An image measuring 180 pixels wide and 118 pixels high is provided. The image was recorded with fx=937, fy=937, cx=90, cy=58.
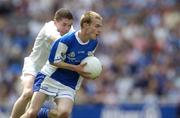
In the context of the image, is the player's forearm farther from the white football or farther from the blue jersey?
the white football

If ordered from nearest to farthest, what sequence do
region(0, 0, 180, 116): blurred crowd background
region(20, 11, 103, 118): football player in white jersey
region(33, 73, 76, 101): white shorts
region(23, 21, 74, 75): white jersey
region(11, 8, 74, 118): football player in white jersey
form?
region(20, 11, 103, 118): football player in white jersey < region(33, 73, 76, 101): white shorts < region(11, 8, 74, 118): football player in white jersey < region(23, 21, 74, 75): white jersey < region(0, 0, 180, 116): blurred crowd background

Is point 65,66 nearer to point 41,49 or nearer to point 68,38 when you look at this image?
point 68,38

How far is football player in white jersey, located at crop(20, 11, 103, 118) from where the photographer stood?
13.6 meters

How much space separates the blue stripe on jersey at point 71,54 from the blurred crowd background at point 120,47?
301 inches

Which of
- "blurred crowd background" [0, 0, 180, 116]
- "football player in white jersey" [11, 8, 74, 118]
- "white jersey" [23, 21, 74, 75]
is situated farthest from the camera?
"blurred crowd background" [0, 0, 180, 116]

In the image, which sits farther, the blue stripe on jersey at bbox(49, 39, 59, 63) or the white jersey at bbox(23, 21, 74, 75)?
the white jersey at bbox(23, 21, 74, 75)

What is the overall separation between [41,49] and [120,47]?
30.4ft

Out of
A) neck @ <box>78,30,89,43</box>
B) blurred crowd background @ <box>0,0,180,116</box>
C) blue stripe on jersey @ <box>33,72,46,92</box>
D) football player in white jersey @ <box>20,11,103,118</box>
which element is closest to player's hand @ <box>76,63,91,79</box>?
football player in white jersey @ <box>20,11,103,118</box>

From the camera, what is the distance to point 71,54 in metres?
13.7

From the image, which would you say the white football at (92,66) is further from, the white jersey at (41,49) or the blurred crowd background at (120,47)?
the blurred crowd background at (120,47)

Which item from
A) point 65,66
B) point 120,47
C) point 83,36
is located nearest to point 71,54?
point 65,66

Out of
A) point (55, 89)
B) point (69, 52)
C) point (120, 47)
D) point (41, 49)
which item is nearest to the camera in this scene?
point (69, 52)

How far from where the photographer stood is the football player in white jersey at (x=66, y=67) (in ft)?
44.5

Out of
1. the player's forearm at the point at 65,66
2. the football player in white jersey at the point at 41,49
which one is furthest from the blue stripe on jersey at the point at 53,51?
the football player in white jersey at the point at 41,49
